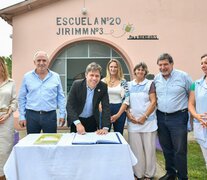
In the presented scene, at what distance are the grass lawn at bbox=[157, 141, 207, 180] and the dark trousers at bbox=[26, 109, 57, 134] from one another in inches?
100

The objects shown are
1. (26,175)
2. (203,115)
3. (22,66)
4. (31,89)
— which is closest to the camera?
(26,175)

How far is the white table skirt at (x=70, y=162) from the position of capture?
9.18ft

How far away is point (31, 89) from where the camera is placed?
4070 millimetres

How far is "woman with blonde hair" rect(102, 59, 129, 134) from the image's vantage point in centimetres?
436

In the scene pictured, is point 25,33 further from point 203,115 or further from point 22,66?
point 203,115

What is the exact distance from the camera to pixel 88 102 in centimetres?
369

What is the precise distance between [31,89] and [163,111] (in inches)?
79.3

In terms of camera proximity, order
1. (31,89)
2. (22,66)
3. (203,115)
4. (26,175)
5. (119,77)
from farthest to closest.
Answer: (22,66) < (119,77) < (31,89) < (203,115) < (26,175)

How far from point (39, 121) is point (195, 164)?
345cm

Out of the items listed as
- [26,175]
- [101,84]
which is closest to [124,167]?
[26,175]

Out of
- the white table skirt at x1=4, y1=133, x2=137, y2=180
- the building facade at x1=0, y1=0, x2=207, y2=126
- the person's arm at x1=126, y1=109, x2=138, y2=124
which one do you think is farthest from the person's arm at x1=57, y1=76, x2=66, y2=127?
the building facade at x1=0, y1=0, x2=207, y2=126

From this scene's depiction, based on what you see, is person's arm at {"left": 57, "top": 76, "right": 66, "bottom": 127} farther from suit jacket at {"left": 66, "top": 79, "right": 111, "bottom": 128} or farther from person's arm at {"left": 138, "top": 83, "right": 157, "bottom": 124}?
person's arm at {"left": 138, "top": 83, "right": 157, "bottom": 124}

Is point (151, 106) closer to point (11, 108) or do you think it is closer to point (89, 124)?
point (89, 124)

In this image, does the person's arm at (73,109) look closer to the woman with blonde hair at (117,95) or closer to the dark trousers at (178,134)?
the woman with blonde hair at (117,95)
